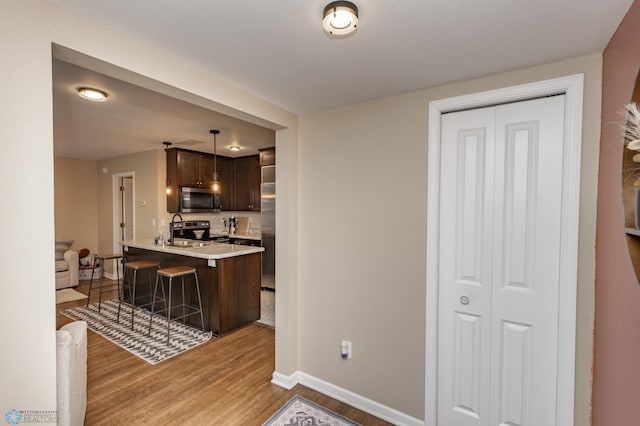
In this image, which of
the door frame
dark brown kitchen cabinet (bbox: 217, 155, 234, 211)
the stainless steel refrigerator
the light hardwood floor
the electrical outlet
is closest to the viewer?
the door frame

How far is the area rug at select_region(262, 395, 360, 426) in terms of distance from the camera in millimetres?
2152

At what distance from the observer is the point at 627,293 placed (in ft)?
3.92

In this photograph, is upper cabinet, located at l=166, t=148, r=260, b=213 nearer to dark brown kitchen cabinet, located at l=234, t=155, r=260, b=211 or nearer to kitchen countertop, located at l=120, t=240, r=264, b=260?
dark brown kitchen cabinet, located at l=234, t=155, r=260, b=211

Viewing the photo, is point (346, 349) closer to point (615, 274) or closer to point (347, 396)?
point (347, 396)

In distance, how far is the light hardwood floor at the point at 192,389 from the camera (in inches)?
86.3

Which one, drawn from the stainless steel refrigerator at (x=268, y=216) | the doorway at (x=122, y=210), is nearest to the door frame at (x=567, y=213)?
the stainless steel refrigerator at (x=268, y=216)

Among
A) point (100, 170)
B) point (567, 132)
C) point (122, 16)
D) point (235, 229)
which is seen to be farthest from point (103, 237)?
point (567, 132)

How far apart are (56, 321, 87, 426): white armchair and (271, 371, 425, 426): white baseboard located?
54.6 inches

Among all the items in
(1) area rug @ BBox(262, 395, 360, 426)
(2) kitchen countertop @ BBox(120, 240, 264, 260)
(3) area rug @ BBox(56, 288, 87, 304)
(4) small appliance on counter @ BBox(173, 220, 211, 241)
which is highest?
(4) small appliance on counter @ BBox(173, 220, 211, 241)

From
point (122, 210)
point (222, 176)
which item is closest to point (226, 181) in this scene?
point (222, 176)

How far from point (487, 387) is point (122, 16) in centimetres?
281

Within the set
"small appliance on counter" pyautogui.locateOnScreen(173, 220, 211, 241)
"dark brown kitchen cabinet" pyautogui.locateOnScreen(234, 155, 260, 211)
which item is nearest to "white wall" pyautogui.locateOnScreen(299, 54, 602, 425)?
"dark brown kitchen cabinet" pyautogui.locateOnScreen(234, 155, 260, 211)

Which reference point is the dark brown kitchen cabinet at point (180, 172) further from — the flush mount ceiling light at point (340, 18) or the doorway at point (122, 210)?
the flush mount ceiling light at point (340, 18)

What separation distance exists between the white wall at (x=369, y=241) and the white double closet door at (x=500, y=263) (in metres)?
0.16
